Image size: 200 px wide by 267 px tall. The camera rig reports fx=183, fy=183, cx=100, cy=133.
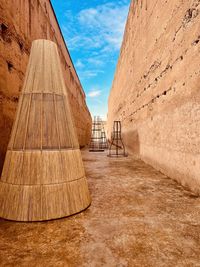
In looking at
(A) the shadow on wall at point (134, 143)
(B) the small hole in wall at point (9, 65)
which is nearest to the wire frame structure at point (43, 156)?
(B) the small hole in wall at point (9, 65)

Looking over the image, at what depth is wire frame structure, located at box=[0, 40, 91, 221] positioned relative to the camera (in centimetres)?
143

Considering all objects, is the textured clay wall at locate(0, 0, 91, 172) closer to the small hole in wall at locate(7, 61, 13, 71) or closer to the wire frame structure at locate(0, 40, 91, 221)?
the small hole in wall at locate(7, 61, 13, 71)

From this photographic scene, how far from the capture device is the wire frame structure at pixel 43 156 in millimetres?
1434

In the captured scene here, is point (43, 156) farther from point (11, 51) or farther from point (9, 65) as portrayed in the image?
point (11, 51)

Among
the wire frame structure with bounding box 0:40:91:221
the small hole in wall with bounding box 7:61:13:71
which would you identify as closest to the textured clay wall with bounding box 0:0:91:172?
the small hole in wall with bounding box 7:61:13:71

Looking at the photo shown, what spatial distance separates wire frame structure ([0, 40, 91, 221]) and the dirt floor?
12 cm

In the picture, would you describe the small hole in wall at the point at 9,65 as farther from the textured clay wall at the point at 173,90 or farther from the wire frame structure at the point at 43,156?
the textured clay wall at the point at 173,90

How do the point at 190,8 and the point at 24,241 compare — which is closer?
the point at 24,241

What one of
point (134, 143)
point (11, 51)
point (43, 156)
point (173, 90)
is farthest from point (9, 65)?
point (134, 143)

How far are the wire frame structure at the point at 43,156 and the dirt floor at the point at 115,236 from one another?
122mm

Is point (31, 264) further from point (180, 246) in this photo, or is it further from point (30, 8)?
point (30, 8)

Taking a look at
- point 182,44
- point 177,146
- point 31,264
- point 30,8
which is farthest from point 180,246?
point 30,8

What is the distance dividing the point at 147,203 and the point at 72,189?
2.60 feet

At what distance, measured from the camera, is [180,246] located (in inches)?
43.3
